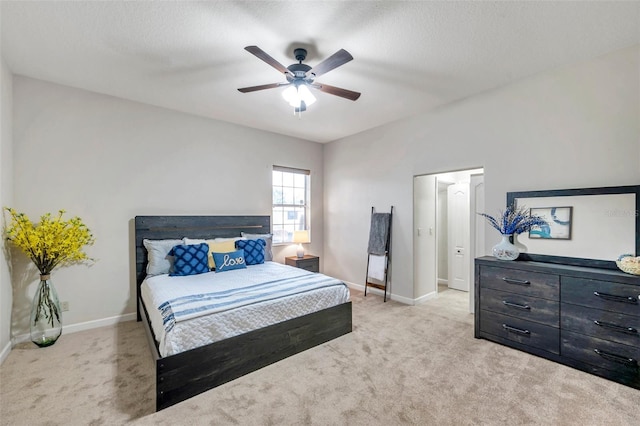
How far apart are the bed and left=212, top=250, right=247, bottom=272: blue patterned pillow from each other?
81 centimetres

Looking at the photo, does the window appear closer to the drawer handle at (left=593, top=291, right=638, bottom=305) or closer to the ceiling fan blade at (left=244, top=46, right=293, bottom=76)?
the ceiling fan blade at (left=244, top=46, right=293, bottom=76)

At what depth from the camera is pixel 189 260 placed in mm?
3340

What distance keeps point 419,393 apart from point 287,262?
3.07 meters

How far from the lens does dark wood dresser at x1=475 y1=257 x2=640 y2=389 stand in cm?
216

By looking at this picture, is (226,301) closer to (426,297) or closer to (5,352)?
(5,352)

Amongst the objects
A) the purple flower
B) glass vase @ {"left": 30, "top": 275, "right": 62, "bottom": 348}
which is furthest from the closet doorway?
glass vase @ {"left": 30, "top": 275, "right": 62, "bottom": 348}

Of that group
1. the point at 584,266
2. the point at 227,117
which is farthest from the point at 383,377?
the point at 227,117

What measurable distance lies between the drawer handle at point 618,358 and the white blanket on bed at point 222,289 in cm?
228

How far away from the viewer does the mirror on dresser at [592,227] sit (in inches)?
94.2

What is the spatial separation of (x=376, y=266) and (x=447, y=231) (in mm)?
1709

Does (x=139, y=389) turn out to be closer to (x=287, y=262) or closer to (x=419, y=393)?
(x=419, y=393)

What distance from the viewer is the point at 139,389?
213cm

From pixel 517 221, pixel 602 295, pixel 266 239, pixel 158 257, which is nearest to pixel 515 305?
pixel 602 295

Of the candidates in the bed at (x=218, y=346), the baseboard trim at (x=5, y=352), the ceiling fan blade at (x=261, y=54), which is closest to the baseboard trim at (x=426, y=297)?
the bed at (x=218, y=346)
